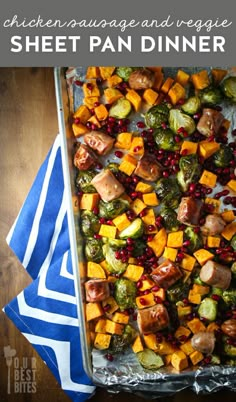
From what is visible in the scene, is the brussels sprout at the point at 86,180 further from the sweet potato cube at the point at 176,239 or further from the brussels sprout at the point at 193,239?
the brussels sprout at the point at 193,239

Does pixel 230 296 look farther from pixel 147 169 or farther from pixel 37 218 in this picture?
pixel 37 218

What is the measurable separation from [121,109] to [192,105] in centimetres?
69

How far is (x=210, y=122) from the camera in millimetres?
4801

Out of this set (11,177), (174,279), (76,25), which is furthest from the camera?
(11,177)

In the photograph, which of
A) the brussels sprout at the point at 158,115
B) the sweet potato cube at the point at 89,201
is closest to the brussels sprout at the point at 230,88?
the brussels sprout at the point at 158,115

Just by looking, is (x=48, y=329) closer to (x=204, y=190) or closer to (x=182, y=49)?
(x=204, y=190)

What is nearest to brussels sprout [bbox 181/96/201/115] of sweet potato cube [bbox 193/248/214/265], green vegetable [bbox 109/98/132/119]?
green vegetable [bbox 109/98/132/119]

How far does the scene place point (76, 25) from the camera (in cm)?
430

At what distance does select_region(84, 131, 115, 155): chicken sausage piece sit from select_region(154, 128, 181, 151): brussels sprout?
0.44 metres

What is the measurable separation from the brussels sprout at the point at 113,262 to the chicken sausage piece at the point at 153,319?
1.50 feet

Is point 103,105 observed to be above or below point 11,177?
above

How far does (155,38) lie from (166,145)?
1.03 metres

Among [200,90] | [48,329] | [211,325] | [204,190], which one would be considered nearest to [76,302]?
[48,329]

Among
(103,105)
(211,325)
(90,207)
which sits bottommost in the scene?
(211,325)
